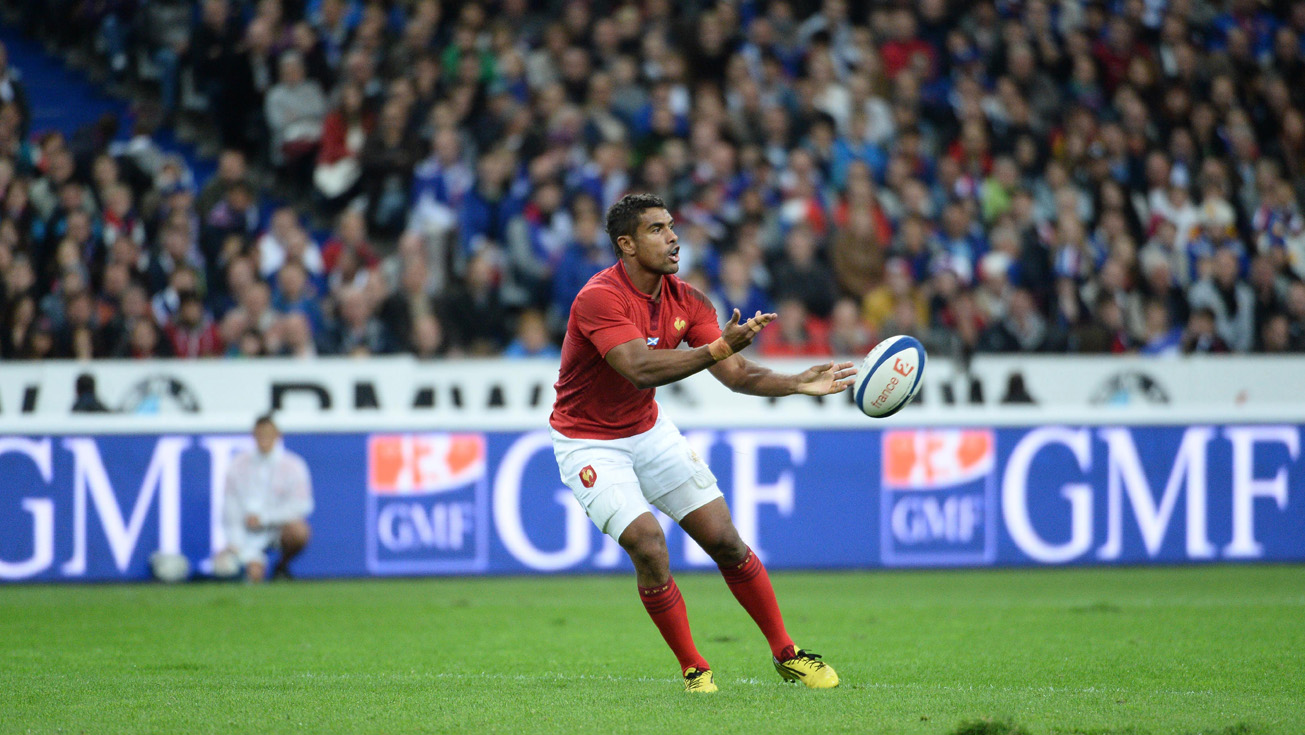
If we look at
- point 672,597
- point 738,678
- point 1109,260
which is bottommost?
point 738,678

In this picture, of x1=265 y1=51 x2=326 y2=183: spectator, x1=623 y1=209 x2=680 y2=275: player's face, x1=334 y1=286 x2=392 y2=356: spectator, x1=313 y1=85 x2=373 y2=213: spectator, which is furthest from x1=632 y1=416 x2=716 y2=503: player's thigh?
x1=265 y1=51 x2=326 y2=183: spectator

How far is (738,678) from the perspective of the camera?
6629mm

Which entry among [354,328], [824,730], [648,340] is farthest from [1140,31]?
[824,730]

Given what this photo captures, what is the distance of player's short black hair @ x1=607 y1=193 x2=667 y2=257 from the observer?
6.13 meters

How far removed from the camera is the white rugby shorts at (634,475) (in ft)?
20.1

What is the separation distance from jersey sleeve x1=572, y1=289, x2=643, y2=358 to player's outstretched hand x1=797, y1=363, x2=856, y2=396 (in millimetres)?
687

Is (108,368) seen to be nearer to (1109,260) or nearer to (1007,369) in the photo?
(1007,369)

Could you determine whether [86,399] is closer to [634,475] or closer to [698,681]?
[634,475]

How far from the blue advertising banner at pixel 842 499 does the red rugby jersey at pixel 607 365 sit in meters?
5.38

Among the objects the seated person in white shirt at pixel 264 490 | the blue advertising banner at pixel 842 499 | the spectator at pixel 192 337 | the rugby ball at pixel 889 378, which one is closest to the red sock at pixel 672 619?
the rugby ball at pixel 889 378

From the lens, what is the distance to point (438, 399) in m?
12.3

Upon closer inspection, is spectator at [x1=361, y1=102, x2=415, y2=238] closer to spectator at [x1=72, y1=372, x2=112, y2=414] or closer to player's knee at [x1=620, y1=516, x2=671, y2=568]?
spectator at [x1=72, y1=372, x2=112, y2=414]

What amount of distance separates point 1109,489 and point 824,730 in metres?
7.50

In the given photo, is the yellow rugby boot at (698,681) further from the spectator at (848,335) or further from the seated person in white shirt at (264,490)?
the spectator at (848,335)
